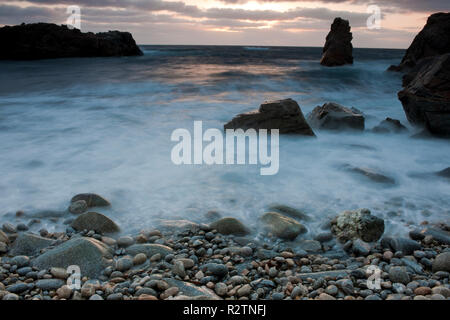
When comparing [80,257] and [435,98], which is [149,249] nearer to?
[80,257]

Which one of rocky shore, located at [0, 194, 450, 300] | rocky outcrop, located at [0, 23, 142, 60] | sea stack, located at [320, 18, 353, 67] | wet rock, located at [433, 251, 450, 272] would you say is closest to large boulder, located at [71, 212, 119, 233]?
rocky shore, located at [0, 194, 450, 300]

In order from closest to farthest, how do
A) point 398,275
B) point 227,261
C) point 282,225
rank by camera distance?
point 398,275 < point 227,261 < point 282,225

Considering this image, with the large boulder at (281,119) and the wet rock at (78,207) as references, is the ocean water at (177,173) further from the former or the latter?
the large boulder at (281,119)

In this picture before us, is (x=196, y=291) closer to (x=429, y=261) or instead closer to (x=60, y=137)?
(x=429, y=261)

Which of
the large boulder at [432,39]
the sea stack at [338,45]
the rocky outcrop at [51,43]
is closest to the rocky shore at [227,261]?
the large boulder at [432,39]

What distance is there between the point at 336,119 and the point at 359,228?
4.37 m

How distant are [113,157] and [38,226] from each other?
2161mm

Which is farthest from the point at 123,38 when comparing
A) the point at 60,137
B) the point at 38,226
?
the point at 38,226

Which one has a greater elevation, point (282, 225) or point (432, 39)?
point (432, 39)

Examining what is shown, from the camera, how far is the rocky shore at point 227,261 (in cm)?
227

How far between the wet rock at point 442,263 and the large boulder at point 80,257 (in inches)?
98.8

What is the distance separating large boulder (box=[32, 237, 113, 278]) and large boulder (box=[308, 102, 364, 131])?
550 centimetres

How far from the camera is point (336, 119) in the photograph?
7.01 metres

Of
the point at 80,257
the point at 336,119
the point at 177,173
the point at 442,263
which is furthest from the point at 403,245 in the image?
the point at 336,119
